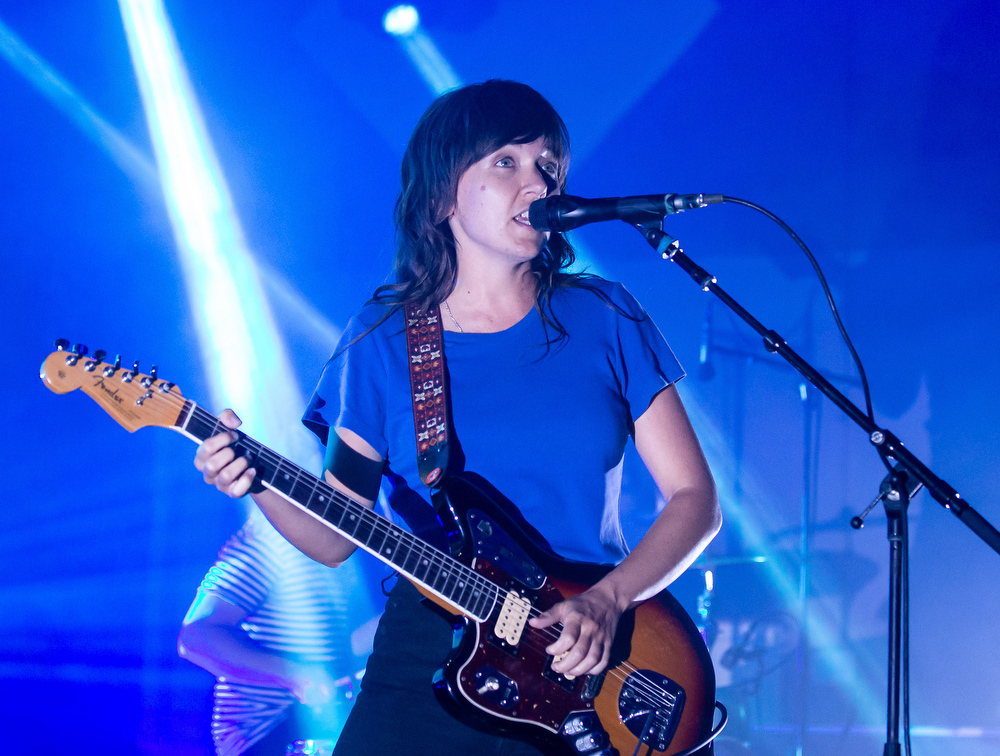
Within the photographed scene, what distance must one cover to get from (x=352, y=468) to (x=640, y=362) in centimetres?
90

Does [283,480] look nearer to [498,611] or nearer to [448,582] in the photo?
[448,582]

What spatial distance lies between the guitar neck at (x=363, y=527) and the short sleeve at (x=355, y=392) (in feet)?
0.99

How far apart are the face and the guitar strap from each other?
29 centimetres

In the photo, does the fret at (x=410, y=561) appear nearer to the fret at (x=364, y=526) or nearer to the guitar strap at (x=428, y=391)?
the fret at (x=364, y=526)

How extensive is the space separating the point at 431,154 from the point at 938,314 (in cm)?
370

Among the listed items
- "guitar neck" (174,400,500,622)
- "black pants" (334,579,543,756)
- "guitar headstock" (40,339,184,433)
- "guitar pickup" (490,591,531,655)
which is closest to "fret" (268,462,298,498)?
"guitar neck" (174,400,500,622)

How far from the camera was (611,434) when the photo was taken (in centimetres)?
213

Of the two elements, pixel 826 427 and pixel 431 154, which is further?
pixel 826 427

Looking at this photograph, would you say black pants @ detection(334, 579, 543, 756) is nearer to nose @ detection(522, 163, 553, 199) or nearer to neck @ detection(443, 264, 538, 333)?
neck @ detection(443, 264, 538, 333)

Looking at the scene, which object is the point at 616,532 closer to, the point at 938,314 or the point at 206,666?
the point at 206,666

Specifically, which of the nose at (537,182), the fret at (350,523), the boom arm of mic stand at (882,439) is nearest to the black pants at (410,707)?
the fret at (350,523)

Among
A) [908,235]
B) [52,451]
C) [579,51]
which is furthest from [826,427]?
[52,451]

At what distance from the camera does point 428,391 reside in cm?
210

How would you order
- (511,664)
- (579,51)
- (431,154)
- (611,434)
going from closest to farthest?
1. (511,664)
2. (611,434)
3. (431,154)
4. (579,51)
